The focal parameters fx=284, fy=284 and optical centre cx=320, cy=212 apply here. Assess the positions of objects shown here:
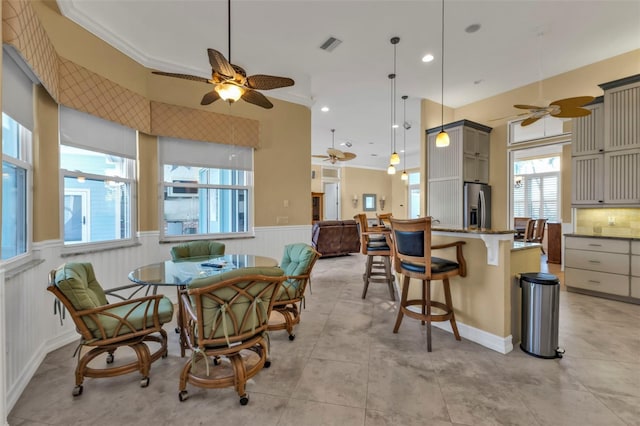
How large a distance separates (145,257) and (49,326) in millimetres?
1222

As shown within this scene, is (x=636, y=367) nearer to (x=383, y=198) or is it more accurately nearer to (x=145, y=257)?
(x=145, y=257)

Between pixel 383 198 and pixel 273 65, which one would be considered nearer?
pixel 273 65

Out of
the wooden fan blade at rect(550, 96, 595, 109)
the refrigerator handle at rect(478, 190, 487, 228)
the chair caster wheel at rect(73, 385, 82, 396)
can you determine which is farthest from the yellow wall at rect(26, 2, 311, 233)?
the wooden fan blade at rect(550, 96, 595, 109)

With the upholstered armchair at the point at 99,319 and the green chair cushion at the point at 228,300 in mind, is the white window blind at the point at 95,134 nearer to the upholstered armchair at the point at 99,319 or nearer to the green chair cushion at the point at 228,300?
the upholstered armchair at the point at 99,319

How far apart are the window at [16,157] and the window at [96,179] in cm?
46

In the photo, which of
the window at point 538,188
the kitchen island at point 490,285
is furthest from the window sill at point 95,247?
the window at point 538,188

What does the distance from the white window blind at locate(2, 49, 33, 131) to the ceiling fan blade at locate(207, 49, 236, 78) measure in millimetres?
1340

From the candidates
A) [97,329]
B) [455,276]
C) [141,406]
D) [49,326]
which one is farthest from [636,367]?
[49,326]

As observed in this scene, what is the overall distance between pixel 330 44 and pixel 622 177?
176 inches

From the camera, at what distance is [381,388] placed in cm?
202

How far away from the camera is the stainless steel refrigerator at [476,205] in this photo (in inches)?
211

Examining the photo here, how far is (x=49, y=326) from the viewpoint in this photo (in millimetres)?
2664

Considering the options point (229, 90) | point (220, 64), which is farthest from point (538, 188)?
point (220, 64)

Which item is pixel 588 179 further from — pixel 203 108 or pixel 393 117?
pixel 203 108
